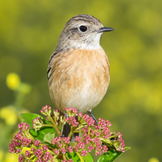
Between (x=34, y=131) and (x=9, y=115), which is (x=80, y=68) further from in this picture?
(x=9, y=115)

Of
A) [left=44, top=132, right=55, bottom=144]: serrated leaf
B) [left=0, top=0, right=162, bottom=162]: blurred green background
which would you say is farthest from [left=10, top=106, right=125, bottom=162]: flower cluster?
[left=0, top=0, right=162, bottom=162]: blurred green background

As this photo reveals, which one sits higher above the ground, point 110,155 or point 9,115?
point 9,115

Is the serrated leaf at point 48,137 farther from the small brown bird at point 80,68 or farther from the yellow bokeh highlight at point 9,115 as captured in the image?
the yellow bokeh highlight at point 9,115

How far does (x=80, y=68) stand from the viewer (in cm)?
377

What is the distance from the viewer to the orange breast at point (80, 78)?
378cm

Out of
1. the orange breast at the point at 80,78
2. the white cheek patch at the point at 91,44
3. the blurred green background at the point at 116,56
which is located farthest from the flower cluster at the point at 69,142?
the blurred green background at the point at 116,56

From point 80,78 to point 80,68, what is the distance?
126 mm

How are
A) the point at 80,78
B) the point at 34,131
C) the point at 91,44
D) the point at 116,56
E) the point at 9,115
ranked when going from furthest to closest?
the point at 116,56 < the point at 9,115 < the point at 91,44 < the point at 80,78 < the point at 34,131

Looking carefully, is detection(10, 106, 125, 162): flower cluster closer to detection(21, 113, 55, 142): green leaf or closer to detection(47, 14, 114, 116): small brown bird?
detection(21, 113, 55, 142): green leaf

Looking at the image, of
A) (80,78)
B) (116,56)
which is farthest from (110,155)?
(116,56)

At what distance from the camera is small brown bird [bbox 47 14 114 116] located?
3799mm

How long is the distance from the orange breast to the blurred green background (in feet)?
11.2

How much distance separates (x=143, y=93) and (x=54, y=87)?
4.48 metres

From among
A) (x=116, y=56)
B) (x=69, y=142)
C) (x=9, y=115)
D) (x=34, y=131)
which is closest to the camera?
(x=69, y=142)
